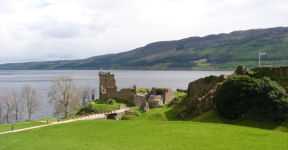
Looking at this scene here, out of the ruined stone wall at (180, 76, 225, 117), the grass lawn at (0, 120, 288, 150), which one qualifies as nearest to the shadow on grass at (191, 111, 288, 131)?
the ruined stone wall at (180, 76, 225, 117)

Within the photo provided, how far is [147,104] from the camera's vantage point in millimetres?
75062

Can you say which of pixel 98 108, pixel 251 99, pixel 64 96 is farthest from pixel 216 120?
pixel 64 96

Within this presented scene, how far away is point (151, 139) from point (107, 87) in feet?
235

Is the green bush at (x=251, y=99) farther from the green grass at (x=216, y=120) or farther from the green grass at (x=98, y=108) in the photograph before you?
the green grass at (x=98, y=108)

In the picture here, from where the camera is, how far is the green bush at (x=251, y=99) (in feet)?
139

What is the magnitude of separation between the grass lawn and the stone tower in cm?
5867

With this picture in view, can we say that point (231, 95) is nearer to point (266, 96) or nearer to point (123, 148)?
point (266, 96)

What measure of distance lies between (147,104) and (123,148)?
46272 mm

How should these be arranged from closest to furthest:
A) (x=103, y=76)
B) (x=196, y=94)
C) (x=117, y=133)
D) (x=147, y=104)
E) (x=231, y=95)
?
(x=117, y=133), (x=231, y=95), (x=196, y=94), (x=147, y=104), (x=103, y=76)

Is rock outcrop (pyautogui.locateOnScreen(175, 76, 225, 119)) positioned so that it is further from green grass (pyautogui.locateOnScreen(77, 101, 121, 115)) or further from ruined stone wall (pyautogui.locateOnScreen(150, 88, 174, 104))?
green grass (pyautogui.locateOnScreen(77, 101, 121, 115))

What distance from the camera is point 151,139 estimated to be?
3209 centimetres

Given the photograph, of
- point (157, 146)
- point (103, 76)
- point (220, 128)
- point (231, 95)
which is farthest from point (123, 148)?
point (103, 76)

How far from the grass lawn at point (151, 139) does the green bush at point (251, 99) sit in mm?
7582

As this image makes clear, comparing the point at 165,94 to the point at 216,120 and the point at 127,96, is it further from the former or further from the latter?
the point at 216,120
